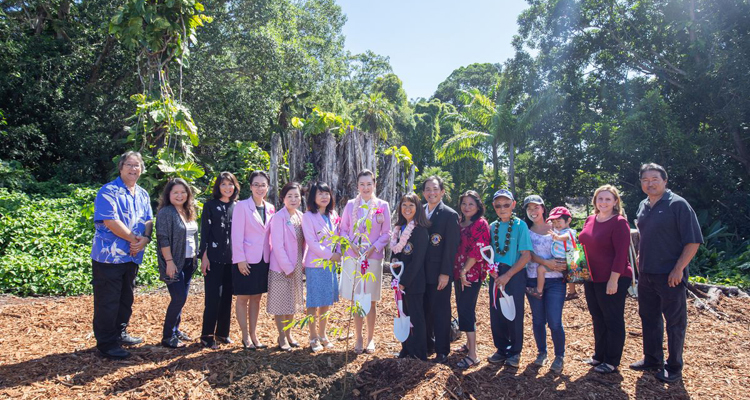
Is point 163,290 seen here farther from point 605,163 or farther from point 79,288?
point 605,163

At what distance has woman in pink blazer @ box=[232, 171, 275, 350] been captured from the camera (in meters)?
3.82

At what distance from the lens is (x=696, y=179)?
1317cm

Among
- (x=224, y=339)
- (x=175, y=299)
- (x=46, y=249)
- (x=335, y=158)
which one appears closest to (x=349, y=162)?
(x=335, y=158)

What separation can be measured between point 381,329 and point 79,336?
9.95 feet

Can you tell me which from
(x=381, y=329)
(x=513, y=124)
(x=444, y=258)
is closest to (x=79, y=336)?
(x=381, y=329)

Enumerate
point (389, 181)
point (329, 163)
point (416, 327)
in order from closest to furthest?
point (416, 327), point (329, 163), point (389, 181)

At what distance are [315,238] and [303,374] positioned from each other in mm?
1136

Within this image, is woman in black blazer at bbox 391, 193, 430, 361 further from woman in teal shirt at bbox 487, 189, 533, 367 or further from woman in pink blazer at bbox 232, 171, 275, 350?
woman in pink blazer at bbox 232, 171, 275, 350

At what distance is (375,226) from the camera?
392cm

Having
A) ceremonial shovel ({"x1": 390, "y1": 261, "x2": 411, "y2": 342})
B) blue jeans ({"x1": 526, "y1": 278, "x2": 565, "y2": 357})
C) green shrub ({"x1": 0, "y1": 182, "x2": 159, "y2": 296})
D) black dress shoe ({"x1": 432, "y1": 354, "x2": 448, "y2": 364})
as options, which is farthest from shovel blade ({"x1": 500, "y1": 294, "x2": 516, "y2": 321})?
green shrub ({"x1": 0, "y1": 182, "x2": 159, "y2": 296})

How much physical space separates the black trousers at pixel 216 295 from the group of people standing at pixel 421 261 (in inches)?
0.5

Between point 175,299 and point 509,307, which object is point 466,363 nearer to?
point 509,307

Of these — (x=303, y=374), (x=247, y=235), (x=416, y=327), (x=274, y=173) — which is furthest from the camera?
(x=274, y=173)

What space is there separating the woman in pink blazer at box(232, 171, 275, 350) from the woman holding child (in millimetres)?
2325
